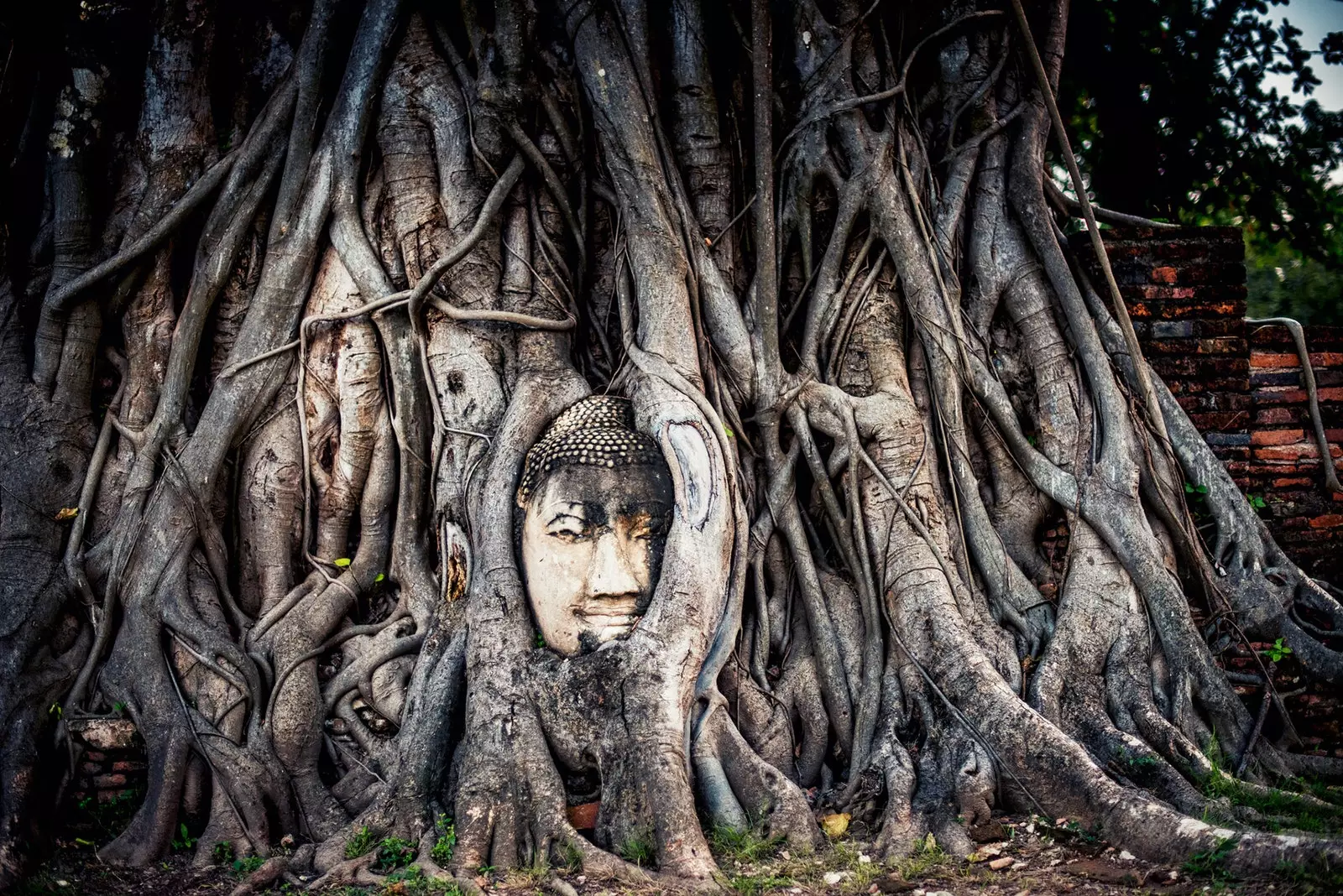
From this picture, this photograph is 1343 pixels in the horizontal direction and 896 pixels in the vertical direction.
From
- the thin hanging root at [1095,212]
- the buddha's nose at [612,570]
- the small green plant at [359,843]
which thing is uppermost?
the thin hanging root at [1095,212]

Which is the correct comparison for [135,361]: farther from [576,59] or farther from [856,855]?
[856,855]

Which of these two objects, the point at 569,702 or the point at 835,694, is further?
the point at 835,694

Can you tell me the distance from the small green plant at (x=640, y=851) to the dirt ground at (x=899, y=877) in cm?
14

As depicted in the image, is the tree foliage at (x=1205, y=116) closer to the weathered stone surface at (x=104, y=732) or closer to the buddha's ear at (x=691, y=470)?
the buddha's ear at (x=691, y=470)

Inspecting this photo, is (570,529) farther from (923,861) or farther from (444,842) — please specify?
(923,861)

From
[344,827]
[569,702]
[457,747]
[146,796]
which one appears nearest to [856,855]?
[569,702]

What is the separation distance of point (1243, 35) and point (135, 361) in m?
6.20

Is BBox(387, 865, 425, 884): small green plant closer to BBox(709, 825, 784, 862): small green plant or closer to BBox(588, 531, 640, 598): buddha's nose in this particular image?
BBox(709, 825, 784, 862): small green plant

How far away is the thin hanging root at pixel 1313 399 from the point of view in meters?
4.66

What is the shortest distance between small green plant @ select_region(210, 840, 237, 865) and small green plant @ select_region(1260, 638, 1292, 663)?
3795 mm

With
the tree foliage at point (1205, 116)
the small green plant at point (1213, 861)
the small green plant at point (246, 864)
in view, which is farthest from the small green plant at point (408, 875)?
the tree foliage at point (1205, 116)

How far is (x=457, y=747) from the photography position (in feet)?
11.9

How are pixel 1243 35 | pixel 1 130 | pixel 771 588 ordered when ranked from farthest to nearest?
1. pixel 1243 35
2. pixel 1 130
3. pixel 771 588

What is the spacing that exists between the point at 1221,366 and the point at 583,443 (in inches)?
115
